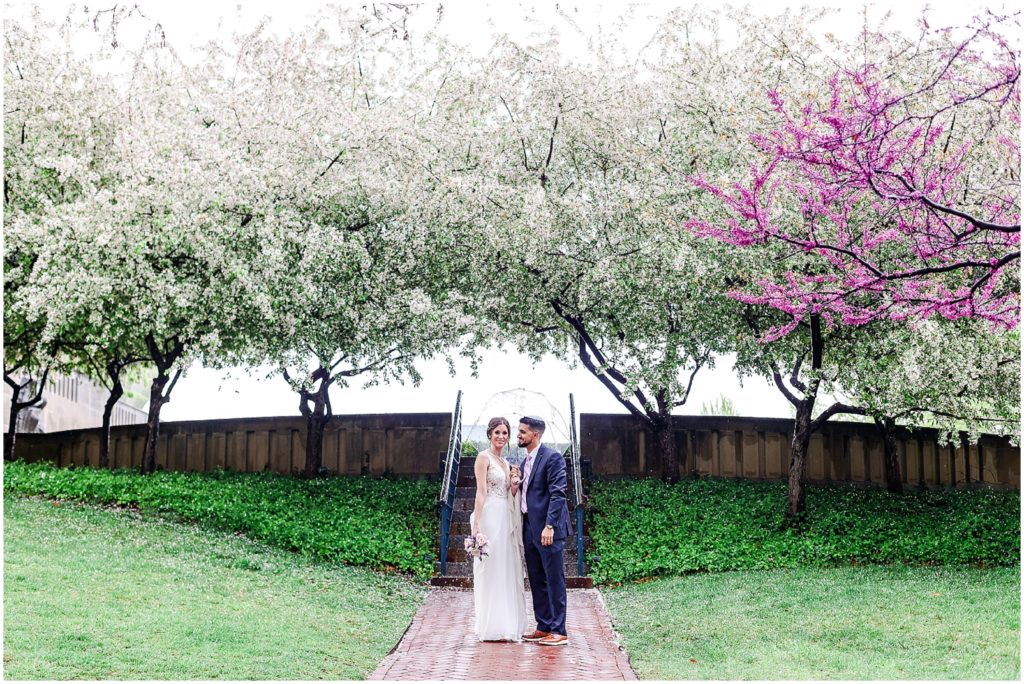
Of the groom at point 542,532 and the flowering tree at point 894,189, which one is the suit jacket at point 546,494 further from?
the flowering tree at point 894,189

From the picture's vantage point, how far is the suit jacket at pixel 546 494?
7.60m

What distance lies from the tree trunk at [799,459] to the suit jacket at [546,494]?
7955 millimetres

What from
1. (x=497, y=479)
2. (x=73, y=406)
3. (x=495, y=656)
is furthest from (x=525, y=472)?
(x=73, y=406)

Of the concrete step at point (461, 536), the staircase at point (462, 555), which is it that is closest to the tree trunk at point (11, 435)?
the staircase at point (462, 555)

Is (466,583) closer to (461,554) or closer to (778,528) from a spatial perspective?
(461,554)

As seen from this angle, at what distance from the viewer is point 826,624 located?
9.15m

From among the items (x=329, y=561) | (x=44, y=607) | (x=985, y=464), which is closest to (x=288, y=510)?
(x=329, y=561)

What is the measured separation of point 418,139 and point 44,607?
9640mm

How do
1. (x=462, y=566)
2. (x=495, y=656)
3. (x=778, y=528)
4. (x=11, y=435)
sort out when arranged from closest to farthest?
(x=495, y=656) < (x=462, y=566) < (x=778, y=528) < (x=11, y=435)

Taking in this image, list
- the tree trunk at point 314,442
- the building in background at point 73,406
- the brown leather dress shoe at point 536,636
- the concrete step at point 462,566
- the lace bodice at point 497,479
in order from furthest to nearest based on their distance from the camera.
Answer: the building in background at point 73,406 < the tree trunk at point 314,442 < the concrete step at point 462,566 < the lace bodice at point 497,479 < the brown leather dress shoe at point 536,636

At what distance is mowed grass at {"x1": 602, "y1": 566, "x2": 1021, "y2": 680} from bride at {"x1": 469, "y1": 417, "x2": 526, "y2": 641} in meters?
1.12

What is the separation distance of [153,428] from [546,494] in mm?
12062

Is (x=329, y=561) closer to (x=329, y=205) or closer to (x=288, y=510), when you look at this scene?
(x=288, y=510)

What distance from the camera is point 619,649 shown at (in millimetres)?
8172
